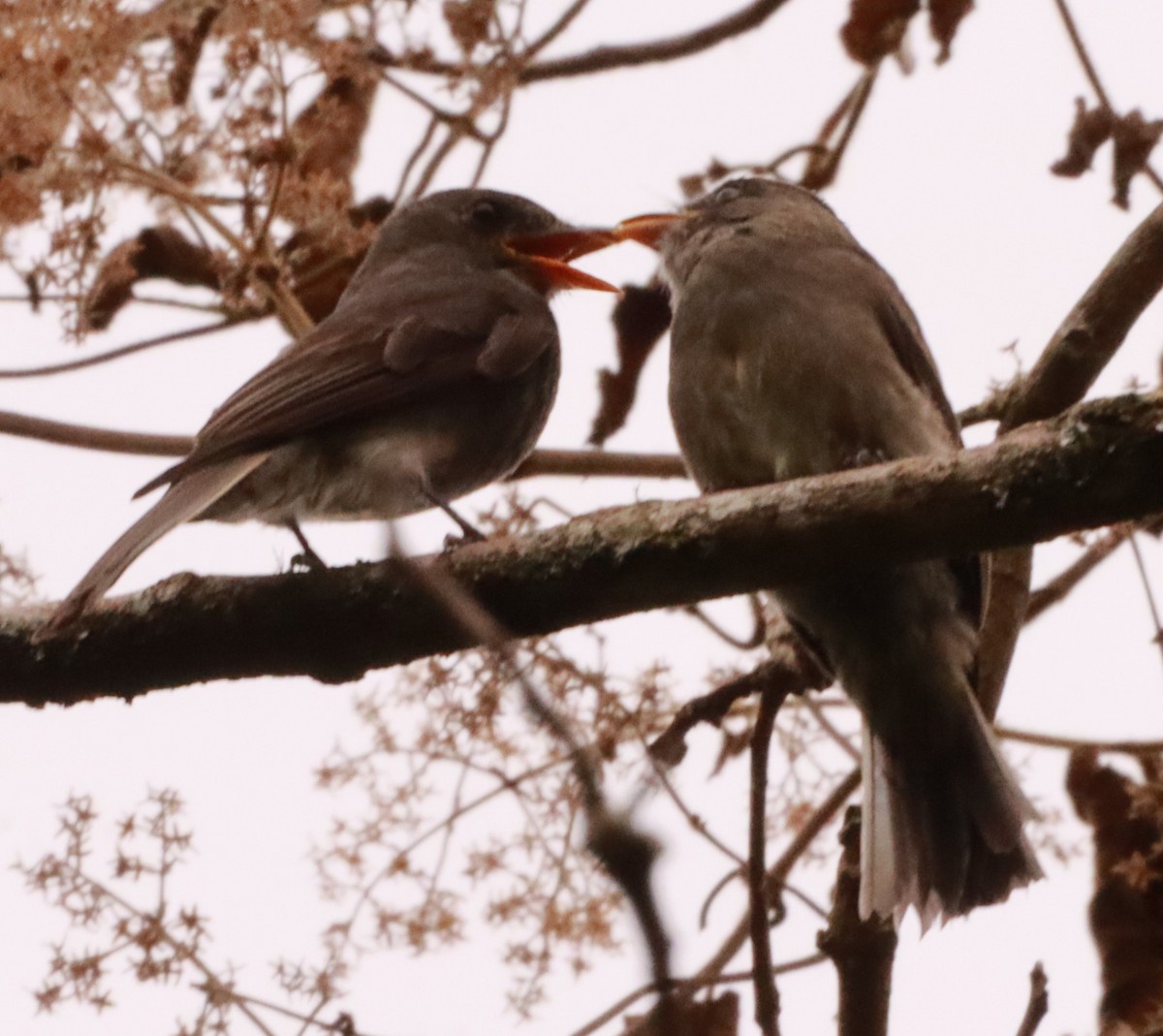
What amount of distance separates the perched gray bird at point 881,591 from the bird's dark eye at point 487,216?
1.24m

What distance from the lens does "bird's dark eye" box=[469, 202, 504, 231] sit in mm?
5066

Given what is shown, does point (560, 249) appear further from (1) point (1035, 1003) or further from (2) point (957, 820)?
A: (1) point (1035, 1003)

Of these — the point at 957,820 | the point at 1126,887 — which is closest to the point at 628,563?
the point at 1126,887

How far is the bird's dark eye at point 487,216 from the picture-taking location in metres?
5.07

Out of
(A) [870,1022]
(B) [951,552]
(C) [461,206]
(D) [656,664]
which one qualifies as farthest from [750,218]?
(A) [870,1022]

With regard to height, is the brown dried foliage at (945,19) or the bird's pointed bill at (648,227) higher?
the bird's pointed bill at (648,227)

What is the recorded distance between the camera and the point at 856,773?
396 cm

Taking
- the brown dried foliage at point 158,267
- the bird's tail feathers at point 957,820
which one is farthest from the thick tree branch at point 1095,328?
the brown dried foliage at point 158,267

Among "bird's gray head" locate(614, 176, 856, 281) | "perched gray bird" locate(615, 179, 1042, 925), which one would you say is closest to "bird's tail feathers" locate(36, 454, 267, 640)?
"perched gray bird" locate(615, 179, 1042, 925)

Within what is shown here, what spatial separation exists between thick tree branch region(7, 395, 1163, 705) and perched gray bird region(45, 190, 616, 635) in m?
0.20

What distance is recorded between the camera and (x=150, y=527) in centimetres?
312

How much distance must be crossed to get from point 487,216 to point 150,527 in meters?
2.22

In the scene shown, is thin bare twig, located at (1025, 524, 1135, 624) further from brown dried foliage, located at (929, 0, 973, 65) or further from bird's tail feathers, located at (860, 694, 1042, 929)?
brown dried foliage, located at (929, 0, 973, 65)

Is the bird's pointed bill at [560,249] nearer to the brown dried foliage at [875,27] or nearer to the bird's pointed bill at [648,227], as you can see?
the bird's pointed bill at [648,227]
